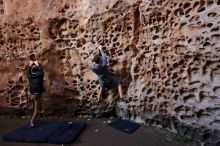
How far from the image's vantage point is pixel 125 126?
620cm

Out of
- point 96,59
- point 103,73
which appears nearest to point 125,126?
point 103,73

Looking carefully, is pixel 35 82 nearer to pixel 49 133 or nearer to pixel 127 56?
pixel 49 133

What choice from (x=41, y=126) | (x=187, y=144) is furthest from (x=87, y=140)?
(x=187, y=144)

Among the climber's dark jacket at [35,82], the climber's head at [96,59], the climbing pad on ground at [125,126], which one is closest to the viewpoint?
the climbing pad on ground at [125,126]

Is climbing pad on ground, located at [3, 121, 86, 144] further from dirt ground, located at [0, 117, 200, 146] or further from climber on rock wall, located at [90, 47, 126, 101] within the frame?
climber on rock wall, located at [90, 47, 126, 101]

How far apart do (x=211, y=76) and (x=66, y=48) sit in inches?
132

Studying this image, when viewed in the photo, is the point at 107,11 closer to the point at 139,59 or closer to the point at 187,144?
the point at 139,59

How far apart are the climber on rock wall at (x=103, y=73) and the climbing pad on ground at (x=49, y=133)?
0.95m

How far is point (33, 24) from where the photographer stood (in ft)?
23.6

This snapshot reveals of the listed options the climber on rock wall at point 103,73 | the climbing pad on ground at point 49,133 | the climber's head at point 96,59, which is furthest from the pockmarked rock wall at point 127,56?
the climbing pad on ground at point 49,133

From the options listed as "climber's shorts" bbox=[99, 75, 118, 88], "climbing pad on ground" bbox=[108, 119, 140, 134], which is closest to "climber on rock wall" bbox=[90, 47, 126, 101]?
"climber's shorts" bbox=[99, 75, 118, 88]

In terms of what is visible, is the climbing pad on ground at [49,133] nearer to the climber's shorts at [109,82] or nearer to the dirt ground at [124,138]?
the dirt ground at [124,138]

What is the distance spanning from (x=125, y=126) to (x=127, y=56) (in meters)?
1.49

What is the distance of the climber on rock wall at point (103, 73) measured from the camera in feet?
21.2
